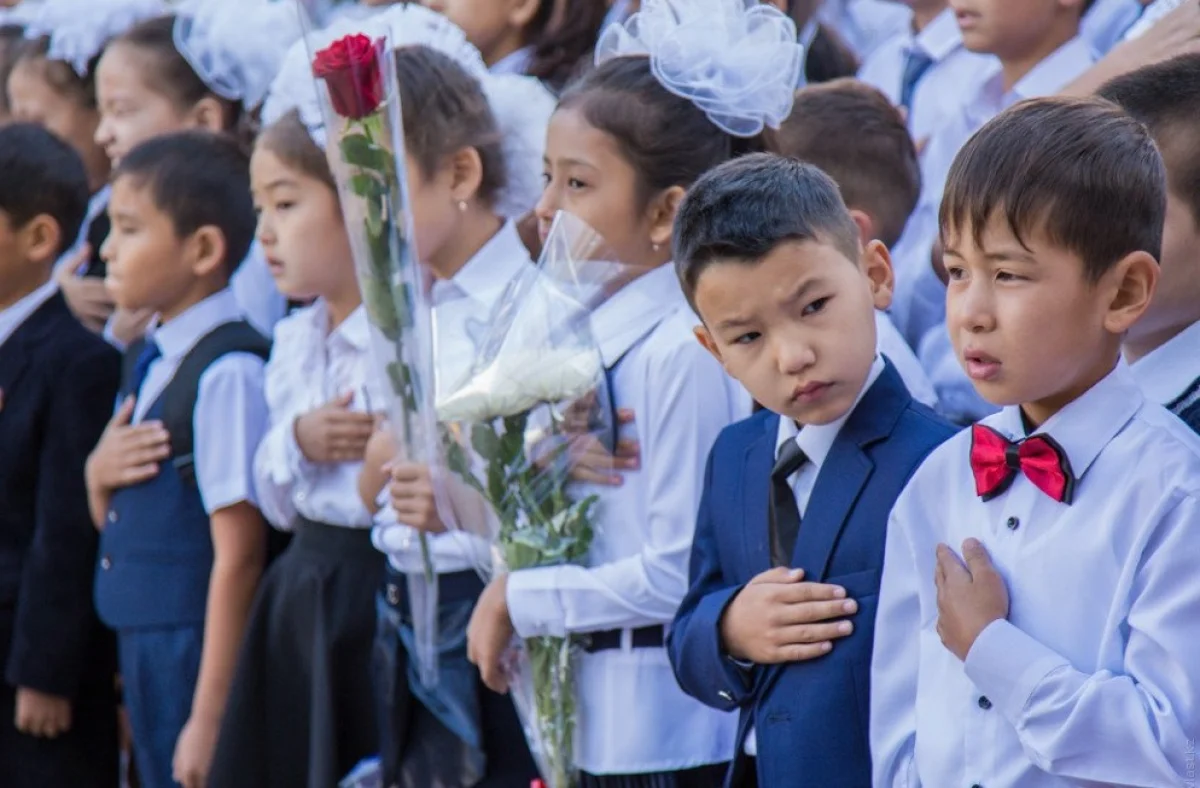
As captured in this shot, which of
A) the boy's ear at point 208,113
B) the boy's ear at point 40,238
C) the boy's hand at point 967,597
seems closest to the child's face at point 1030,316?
the boy's hand at point 967,597

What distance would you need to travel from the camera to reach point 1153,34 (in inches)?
126

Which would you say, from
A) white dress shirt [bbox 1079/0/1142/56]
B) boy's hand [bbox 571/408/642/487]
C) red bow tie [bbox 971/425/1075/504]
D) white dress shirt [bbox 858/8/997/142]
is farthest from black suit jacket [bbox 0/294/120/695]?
red bow tie [bbox 971/425/1075/504]

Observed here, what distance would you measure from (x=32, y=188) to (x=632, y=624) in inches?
102

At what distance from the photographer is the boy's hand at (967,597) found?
2.06m

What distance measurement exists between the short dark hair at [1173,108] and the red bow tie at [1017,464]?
1.75ft

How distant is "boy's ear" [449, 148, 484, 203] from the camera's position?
364cm

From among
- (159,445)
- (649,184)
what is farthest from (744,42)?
(159,445)

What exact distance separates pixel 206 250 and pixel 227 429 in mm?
547

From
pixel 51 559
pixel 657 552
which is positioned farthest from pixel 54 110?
pixel 657 552

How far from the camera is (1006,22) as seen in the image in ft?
12.5

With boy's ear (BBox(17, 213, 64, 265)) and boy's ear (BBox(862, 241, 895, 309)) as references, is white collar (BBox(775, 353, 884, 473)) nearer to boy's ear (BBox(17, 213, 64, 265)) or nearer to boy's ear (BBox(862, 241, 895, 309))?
boy's ear (BBox(862, 241, 895, 309))

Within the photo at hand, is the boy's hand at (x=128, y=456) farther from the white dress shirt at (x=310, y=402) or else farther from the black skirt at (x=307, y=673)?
the black skirt at (x=307, y=673)

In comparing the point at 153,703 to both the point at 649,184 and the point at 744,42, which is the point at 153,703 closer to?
the point at 649,184

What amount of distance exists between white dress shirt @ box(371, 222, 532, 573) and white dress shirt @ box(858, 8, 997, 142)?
1242mm
